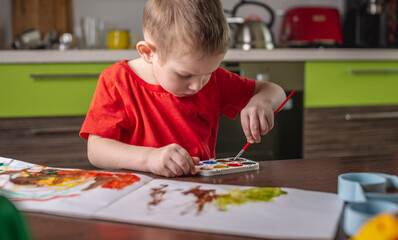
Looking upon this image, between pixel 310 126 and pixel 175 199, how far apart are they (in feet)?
6.08

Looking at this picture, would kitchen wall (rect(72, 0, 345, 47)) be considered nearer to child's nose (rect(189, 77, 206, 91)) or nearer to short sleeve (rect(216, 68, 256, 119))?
short sleeve (rect(216, 68, 256, 119))

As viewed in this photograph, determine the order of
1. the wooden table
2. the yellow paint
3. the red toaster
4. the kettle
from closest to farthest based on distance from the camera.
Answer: the yellow paint → the wooden table → the kettle → the red toaster

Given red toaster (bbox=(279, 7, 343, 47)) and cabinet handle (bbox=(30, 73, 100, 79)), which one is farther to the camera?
red toaster (bbox=(279, 7, 343, 47))

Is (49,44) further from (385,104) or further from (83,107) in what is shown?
(385,104)

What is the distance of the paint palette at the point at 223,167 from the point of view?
735 mm

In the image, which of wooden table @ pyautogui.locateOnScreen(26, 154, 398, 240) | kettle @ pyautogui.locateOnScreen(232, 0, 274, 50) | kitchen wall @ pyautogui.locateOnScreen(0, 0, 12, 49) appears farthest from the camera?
kitchen wall @ pyautogui.locateOnScreen(0, 0, 12, 49)

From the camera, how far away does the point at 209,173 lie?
2.39 feet

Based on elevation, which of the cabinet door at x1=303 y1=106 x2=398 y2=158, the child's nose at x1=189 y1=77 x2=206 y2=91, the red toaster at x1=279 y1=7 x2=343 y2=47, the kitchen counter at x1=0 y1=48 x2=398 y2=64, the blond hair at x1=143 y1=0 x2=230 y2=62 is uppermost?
the red toaster at x1=279 y1=7 x2=343 y2=47

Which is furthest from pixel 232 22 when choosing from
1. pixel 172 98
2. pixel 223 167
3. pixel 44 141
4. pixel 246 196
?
pixel 246 196

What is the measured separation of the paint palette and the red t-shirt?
9.6 inches

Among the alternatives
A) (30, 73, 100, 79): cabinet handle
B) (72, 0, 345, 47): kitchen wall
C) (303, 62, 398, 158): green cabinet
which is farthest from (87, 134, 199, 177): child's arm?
(72, 0, 345, 47): kitchen wall

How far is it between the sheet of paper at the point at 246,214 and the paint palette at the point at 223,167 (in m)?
0.13

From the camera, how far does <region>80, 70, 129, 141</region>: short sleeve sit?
0.93 meters

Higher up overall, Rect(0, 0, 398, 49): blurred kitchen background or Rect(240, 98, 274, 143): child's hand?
Rect(0, 0, 398, 49): blurred kitchen background
